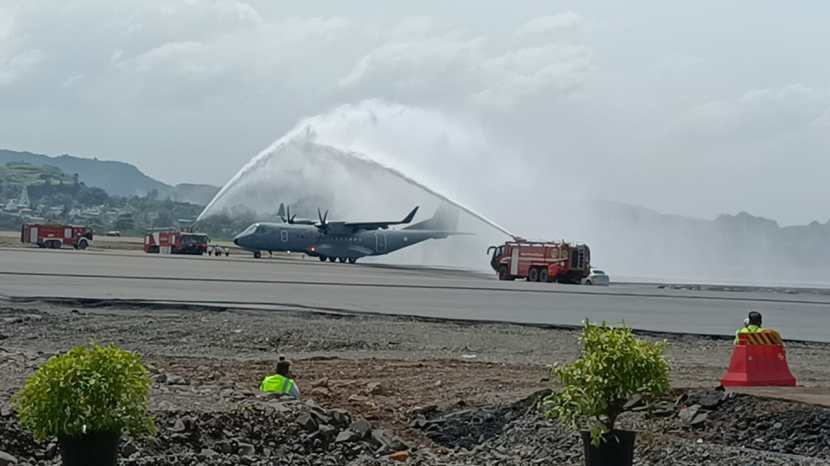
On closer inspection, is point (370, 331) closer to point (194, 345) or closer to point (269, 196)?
point (194, 345)

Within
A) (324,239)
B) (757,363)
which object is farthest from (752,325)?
(324,239)

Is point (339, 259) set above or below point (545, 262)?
below

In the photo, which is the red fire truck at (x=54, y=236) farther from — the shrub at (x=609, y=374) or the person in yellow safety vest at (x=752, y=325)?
the shrub at (x=609, y=374)

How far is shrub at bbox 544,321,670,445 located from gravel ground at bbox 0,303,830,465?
2018 mm

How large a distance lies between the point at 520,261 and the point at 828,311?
19721 millimetres

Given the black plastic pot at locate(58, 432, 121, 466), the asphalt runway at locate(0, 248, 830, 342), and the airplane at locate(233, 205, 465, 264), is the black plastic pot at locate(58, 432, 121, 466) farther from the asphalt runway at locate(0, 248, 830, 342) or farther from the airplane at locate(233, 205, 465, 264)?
the airplane at locate(233, 205, 465, 264)

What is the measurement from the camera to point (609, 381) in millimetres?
8344

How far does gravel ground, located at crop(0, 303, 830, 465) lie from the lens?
402 inches

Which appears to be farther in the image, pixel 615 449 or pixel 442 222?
pixel 442 222

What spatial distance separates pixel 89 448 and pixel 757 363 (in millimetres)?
10655

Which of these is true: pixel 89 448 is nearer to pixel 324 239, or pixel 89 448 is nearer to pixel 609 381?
pixel 609 381

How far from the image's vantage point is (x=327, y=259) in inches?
2970

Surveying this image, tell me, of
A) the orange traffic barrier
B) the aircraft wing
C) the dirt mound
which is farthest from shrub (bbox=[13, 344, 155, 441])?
the aircraft wing

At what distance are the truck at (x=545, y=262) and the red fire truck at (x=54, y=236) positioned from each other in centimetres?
3982
